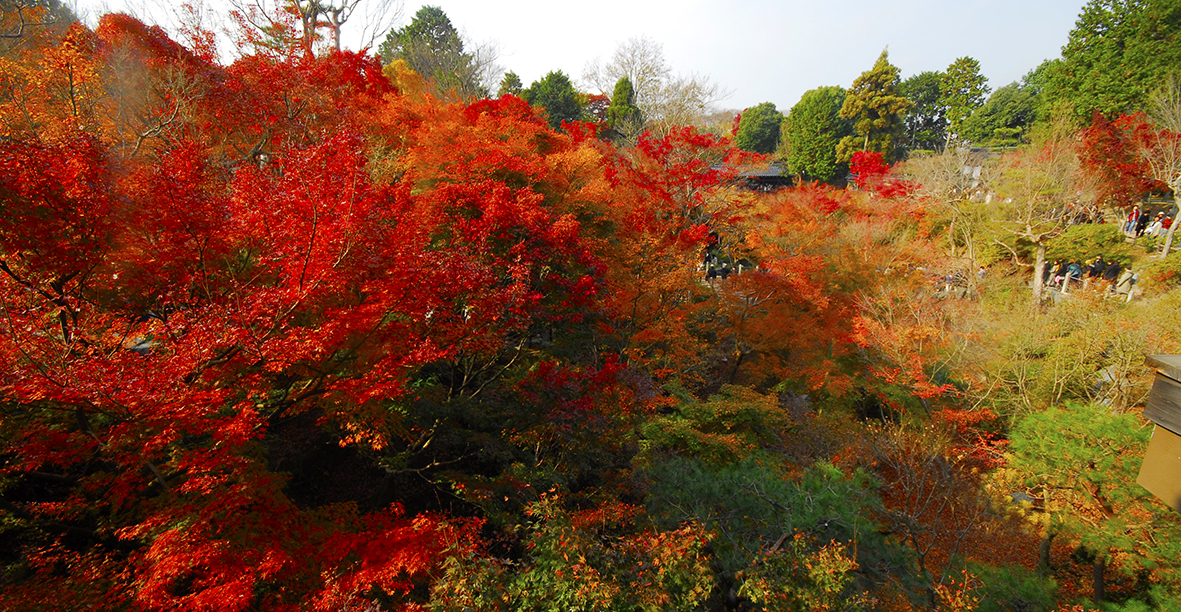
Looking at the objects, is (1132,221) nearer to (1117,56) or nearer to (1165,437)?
(1117,56)

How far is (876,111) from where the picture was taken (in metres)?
37.9

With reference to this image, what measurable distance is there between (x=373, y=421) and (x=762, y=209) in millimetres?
22717

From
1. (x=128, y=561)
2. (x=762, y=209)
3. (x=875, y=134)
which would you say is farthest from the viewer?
(x=875, y=134)

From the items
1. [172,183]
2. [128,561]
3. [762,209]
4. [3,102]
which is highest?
[3,102]

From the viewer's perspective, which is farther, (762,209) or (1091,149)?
(762,209)

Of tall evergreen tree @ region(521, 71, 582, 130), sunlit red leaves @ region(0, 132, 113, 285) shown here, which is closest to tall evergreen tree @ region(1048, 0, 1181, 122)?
tall evergreen tree @ region(521, 71, 582, 130)

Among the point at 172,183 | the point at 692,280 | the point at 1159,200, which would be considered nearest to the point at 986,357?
the point at 692,280

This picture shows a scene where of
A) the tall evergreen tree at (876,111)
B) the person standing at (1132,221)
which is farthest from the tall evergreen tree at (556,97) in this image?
the person standing at (1132,221)

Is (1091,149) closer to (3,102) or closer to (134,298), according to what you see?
(134,298)

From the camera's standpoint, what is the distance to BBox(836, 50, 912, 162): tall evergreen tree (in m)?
36.9

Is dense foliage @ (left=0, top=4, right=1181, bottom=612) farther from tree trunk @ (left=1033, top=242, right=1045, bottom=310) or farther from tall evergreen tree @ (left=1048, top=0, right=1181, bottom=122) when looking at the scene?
tall evergreen tree @ (left=1048, top=0, right=1181, bottom=122)

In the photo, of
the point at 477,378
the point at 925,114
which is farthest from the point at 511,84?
the point at 925,114

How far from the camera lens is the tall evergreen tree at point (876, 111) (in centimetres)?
3688

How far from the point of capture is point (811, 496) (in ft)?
27.0
